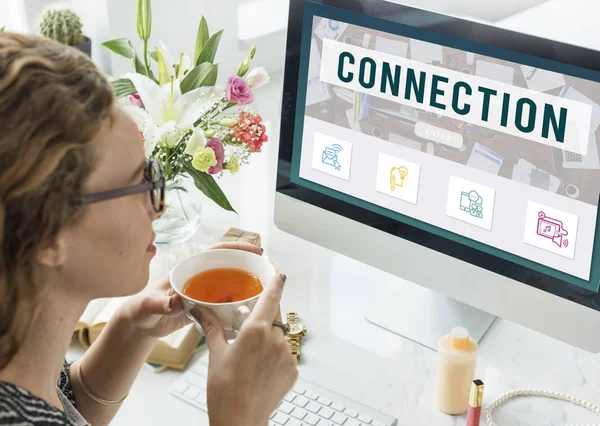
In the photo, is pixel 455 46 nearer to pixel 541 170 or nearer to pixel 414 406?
pixel 541 170

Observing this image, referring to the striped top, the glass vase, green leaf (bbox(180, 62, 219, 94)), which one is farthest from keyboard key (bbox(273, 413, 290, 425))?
green leaf (bbox(180, 62, 219, 94))

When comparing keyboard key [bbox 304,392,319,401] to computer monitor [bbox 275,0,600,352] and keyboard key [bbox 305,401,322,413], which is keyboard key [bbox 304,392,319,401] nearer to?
keyboard key [bbox 305,401,322,413]

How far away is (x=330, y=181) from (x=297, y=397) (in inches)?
12.7

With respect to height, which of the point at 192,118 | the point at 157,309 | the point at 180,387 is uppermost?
the point at 192,118

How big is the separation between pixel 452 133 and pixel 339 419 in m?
0.41

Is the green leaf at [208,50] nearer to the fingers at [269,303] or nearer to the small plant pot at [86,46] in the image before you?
the fingers at [269,303]

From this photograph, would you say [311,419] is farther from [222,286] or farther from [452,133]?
Result: [452,133]

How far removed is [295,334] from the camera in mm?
1242

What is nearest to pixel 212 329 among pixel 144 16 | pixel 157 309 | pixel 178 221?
pixel 157 309

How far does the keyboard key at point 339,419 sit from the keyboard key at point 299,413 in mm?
40

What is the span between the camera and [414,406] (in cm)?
114

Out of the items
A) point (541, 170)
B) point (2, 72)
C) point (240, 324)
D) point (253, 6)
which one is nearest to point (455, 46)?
point (541, 170)

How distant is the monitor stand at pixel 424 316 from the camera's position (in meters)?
1.27

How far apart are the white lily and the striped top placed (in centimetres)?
56
